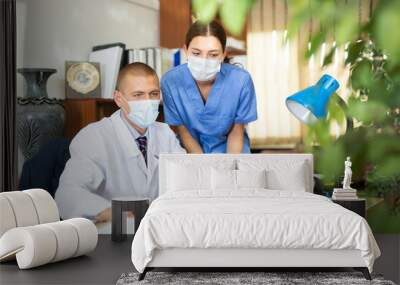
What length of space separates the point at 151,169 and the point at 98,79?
97 cm

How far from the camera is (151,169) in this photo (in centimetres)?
600

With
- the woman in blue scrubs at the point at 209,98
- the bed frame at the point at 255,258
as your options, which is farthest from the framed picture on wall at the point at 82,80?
the bed frame at the point at 255,258

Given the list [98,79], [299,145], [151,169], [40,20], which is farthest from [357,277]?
[40,20]

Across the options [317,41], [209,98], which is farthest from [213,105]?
[317,41]

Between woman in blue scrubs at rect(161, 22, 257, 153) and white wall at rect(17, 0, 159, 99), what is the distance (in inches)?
18.2

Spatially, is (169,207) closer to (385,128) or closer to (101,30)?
(101,30)

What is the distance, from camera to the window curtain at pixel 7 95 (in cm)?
564

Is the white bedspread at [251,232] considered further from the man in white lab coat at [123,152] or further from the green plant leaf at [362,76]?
the green plant leaf at [362,76]

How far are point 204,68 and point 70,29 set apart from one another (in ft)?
4.19

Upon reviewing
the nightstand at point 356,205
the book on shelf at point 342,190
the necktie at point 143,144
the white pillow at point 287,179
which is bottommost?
the nightstand at point 356,205

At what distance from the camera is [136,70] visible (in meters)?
6.10

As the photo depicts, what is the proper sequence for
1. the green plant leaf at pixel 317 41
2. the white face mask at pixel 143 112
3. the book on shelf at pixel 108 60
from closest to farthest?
1. the green plant leaf at pixel 317 41
2. the white face mask at pixel 143 112
3. the book on shelf at pixel 108 60

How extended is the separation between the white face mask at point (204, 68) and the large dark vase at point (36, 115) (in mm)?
1254

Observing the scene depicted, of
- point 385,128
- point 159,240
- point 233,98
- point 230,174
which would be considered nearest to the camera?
point 385,128
